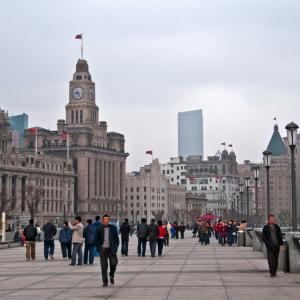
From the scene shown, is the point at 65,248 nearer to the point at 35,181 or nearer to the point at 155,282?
the point at 155,282

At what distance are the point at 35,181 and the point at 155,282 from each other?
13984cm

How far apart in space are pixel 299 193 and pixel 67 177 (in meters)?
55.5

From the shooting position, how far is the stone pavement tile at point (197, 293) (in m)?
16.9

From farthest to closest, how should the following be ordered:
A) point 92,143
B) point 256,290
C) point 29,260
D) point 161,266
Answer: point 92,143, point 29,260, point 161,266, point 256,290

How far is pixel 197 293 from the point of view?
17.8 m

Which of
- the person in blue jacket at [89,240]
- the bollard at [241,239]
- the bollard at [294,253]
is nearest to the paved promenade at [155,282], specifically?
the bollard at [294,253]

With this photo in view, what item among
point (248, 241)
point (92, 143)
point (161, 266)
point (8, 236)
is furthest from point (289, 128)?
point (92, 143)

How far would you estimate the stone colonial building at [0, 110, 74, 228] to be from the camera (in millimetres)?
149250

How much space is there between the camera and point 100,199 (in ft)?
649

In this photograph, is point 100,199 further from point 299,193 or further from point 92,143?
point 299,193

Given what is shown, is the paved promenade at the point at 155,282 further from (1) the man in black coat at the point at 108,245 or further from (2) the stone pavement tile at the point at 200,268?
(1) the man in black coat at the point at 108,245

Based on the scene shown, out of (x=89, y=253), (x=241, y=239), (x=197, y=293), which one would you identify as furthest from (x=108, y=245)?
(x=241, y=239)

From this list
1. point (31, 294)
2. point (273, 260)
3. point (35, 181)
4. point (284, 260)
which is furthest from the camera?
point (35, 181)

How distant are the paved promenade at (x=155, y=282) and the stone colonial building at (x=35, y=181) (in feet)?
363
